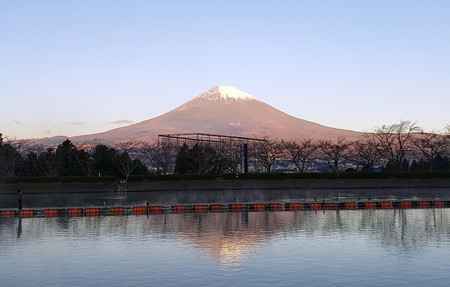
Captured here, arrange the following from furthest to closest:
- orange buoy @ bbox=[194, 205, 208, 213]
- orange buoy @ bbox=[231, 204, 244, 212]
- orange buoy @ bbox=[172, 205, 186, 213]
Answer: orange buoy @ bbox=[194, 205, 208, 213]
orange buoy @ bbox=[231, 204, 244, 212]
orange buoy @ bbox=[172, 205, 186, 213]

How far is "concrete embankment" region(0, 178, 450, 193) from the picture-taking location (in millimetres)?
79438

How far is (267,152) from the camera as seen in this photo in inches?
4318

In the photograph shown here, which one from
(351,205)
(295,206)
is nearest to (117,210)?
(295,206)

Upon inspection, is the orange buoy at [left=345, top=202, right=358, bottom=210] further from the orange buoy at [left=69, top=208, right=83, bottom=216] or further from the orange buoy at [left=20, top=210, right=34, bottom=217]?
the orange buoy at [left=20, top=210, right=34, bottom=217]

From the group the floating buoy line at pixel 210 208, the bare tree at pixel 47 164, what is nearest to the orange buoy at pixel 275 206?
the floating buoy line at pixel 210 208

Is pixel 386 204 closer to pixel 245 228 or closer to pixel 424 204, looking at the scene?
pixel 424 204

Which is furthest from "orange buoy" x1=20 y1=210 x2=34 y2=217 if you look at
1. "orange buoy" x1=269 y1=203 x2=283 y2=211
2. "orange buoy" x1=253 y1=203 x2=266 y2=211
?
"orange buoy" x1=269 y1=203 x2=283 y2=211

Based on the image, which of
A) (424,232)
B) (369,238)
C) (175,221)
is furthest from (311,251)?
(175,221)

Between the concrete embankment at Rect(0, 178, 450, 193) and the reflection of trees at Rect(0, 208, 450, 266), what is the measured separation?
39474 millimetres

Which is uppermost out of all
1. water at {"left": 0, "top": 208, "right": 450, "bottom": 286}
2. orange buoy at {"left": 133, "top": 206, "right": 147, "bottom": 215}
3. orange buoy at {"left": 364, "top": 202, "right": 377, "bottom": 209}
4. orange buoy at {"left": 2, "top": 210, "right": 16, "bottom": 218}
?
orange buoy at {"left": 364, "top": 202, "right": 377, "bottom": 209}

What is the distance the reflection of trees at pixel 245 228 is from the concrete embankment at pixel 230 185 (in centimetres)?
3947

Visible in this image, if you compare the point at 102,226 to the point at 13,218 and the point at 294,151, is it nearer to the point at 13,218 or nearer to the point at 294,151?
the point at 13,218

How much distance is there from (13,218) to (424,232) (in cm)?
2861

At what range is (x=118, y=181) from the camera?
83.2 metres
